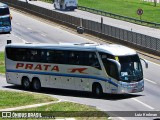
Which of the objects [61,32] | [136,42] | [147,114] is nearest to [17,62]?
[147,114]

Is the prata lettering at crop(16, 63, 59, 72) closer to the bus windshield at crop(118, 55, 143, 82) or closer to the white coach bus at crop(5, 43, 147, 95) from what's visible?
the white coach bus at crop(5, 43, 147, 95)

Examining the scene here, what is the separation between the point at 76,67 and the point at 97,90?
7.36 feet

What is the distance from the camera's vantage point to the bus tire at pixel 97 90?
117 feet

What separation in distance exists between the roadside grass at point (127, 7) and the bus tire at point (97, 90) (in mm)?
60608

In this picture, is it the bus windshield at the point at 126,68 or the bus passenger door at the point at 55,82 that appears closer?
the bus windshield at the point at 126,68

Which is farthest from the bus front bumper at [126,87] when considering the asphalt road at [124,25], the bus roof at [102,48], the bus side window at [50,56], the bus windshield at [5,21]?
the bus windshield at [5,21]

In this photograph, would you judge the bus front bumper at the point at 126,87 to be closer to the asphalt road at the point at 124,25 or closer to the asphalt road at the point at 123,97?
the asphalt road at the point at 123,97

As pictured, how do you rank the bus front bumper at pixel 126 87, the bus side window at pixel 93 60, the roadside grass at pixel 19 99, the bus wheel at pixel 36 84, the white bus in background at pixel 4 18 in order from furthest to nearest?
the white bus in background at pixel 4 18, the bus wheel at pixel 36 84, the bus side window at pixel 93 60, the bus front bumper at pixel 126 87, the roadside grass at pixel 19 99

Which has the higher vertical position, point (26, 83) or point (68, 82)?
point (68, 82)

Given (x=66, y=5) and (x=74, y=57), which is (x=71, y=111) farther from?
(x=66, y=5)

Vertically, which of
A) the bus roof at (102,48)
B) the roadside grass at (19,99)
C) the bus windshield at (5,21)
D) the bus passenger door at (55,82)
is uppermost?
the bus roof at (102,48)

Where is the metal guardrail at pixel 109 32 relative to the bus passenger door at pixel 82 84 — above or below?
below

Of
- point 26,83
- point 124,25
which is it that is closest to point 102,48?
point 26,83

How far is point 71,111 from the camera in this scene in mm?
28719
